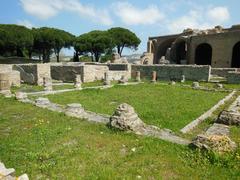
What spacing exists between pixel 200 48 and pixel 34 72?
27.6 meters

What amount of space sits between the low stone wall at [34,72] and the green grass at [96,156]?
1359 centimetres

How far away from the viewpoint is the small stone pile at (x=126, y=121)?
695 centimetres

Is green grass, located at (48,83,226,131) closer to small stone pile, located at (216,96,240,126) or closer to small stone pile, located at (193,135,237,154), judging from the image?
small stone pile, located at (216,96,240,126)

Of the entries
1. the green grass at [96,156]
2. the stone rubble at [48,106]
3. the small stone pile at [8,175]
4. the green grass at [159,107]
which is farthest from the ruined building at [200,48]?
the small stone pile at [8,175]

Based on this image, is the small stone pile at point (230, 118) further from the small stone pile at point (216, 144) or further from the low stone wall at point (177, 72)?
the low stone wall at point (177, 72)

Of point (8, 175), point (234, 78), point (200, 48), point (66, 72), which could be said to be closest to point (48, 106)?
point (8, 175)

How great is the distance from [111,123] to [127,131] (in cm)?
62

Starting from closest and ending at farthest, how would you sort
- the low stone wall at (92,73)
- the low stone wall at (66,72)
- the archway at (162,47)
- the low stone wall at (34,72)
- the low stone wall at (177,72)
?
the low stone wall at (34,72) < the low stone wall at (92,73) < the low stone wall at (66,72) < the low stone wall at (177,72) < the archway at (162,47)

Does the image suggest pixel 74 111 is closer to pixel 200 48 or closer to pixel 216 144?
pixel 216 144

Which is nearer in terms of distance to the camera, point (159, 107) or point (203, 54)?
point (159, 107)

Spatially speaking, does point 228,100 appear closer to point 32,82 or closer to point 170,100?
point 170,100

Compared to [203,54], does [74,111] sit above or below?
below

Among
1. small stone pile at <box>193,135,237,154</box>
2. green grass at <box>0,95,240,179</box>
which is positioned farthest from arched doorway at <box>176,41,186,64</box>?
small stone pile at <box>193,135,237,154</box>

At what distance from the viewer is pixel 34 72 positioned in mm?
20672
